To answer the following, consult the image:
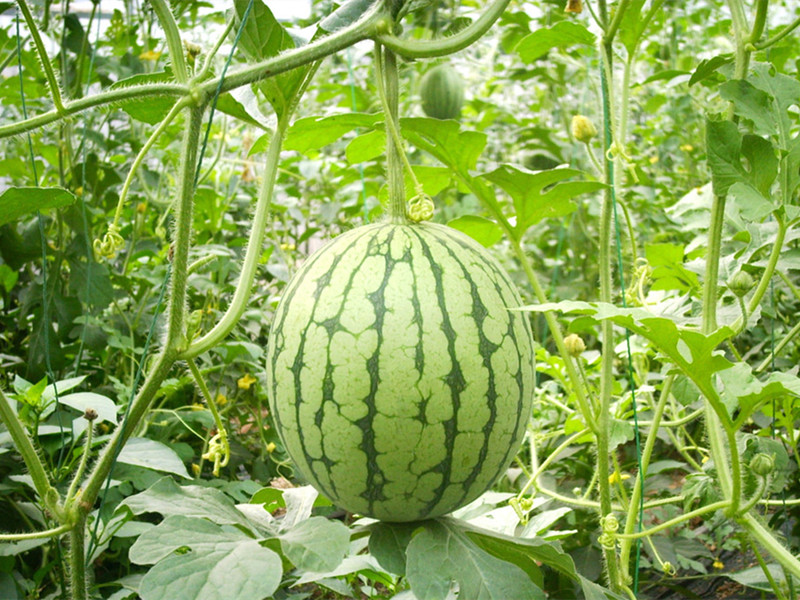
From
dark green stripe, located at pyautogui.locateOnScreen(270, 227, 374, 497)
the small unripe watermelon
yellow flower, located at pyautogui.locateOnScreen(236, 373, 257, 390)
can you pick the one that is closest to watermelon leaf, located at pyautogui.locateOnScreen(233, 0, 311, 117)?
dark green stripe, located at pyautogui.locateOnScreen(270, 227, 374, 497)

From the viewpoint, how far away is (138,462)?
128cm

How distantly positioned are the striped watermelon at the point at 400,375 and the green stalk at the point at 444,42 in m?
0.25

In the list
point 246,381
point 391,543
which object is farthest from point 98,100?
point 246,381

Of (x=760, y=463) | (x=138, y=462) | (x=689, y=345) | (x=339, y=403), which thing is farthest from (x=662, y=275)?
(x=138, y=462)

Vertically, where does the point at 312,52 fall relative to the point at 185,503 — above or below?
above

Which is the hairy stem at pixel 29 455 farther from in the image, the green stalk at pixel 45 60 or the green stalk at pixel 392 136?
the green stalk at pixel 392 136

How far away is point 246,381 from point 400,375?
1326 millimetres

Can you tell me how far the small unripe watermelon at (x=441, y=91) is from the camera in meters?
3.61

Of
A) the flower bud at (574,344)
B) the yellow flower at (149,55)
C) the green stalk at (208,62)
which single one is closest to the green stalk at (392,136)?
the green stalk at (208,62)

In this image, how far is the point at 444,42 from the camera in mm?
1105

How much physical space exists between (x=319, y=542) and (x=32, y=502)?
93cm

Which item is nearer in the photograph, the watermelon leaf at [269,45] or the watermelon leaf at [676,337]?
the watermelon leaf at [676,337]

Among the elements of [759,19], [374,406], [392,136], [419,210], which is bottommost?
[374,406]

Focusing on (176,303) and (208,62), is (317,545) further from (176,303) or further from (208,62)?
(208,62)
